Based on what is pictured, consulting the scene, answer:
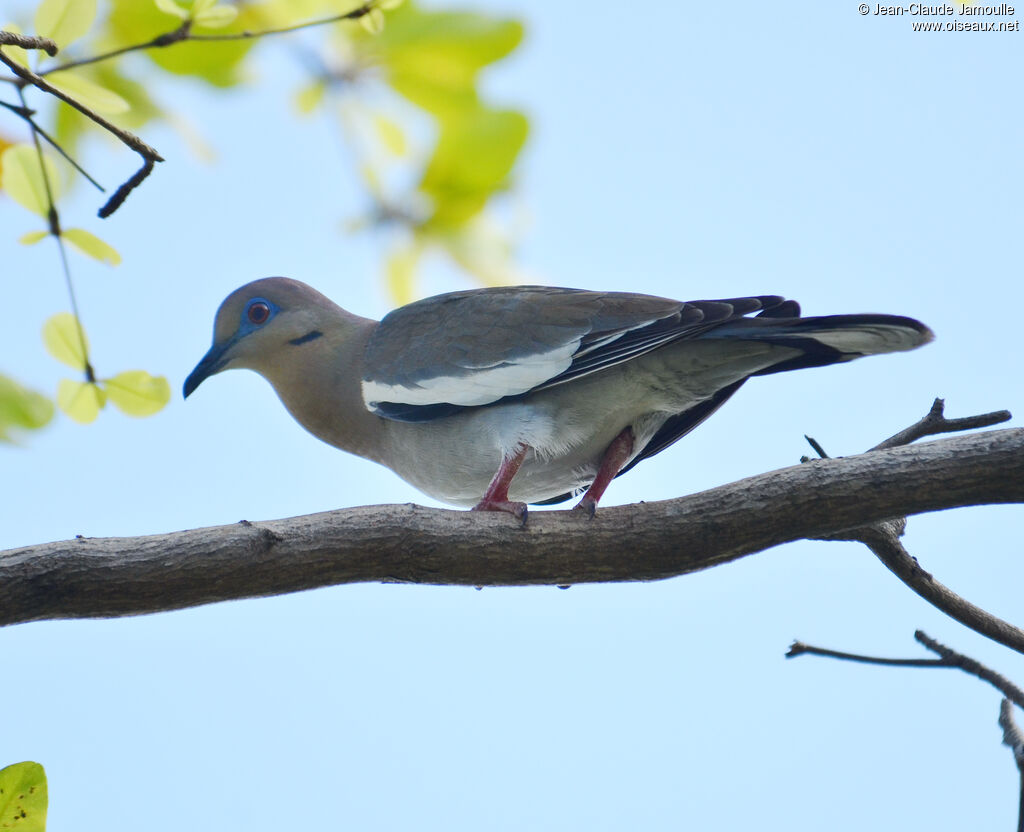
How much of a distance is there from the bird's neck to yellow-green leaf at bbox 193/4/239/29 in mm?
2229

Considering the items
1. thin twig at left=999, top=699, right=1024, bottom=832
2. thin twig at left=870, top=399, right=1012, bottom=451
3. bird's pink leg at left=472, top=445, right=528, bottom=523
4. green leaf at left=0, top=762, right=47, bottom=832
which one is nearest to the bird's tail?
thin twig at left=870, top=399, right=1012, bottom=451

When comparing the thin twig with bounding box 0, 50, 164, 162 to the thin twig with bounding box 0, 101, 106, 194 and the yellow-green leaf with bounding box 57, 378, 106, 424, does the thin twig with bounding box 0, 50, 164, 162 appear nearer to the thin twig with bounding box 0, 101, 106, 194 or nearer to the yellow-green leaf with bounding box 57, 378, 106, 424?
the thin twig with bounding box 0, 101, 106, 194

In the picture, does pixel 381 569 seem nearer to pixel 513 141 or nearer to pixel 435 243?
pixel 435 243

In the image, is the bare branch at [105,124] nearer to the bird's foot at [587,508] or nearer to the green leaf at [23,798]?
the green leaf at [23,798]

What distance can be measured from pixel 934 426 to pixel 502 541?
1361mm

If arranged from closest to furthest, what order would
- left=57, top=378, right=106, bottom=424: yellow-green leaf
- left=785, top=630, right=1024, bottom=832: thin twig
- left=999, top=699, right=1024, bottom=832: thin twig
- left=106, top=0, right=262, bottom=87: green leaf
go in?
1. left=106, top=0, right=262, bottom=87: green leaf
2. left=57, top=378, right=106, bottom=424: yellow-green leaf
3. left=999, top=699, right=1024, bottom=832: thin twig
4. left=785, top=630, right=1024, bottom=832: thin twig

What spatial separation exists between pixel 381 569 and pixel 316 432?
54.6 inches

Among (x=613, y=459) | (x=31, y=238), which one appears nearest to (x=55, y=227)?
(x=31, y=238)

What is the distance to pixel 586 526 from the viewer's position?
10.2ft

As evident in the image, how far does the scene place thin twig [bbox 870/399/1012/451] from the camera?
3.05 meters

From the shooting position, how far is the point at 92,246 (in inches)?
81.8

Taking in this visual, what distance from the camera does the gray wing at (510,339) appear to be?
11.2 feet

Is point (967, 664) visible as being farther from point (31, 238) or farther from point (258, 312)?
point (258, 312)

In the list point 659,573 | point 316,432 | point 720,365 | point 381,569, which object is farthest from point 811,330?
point 316,432
